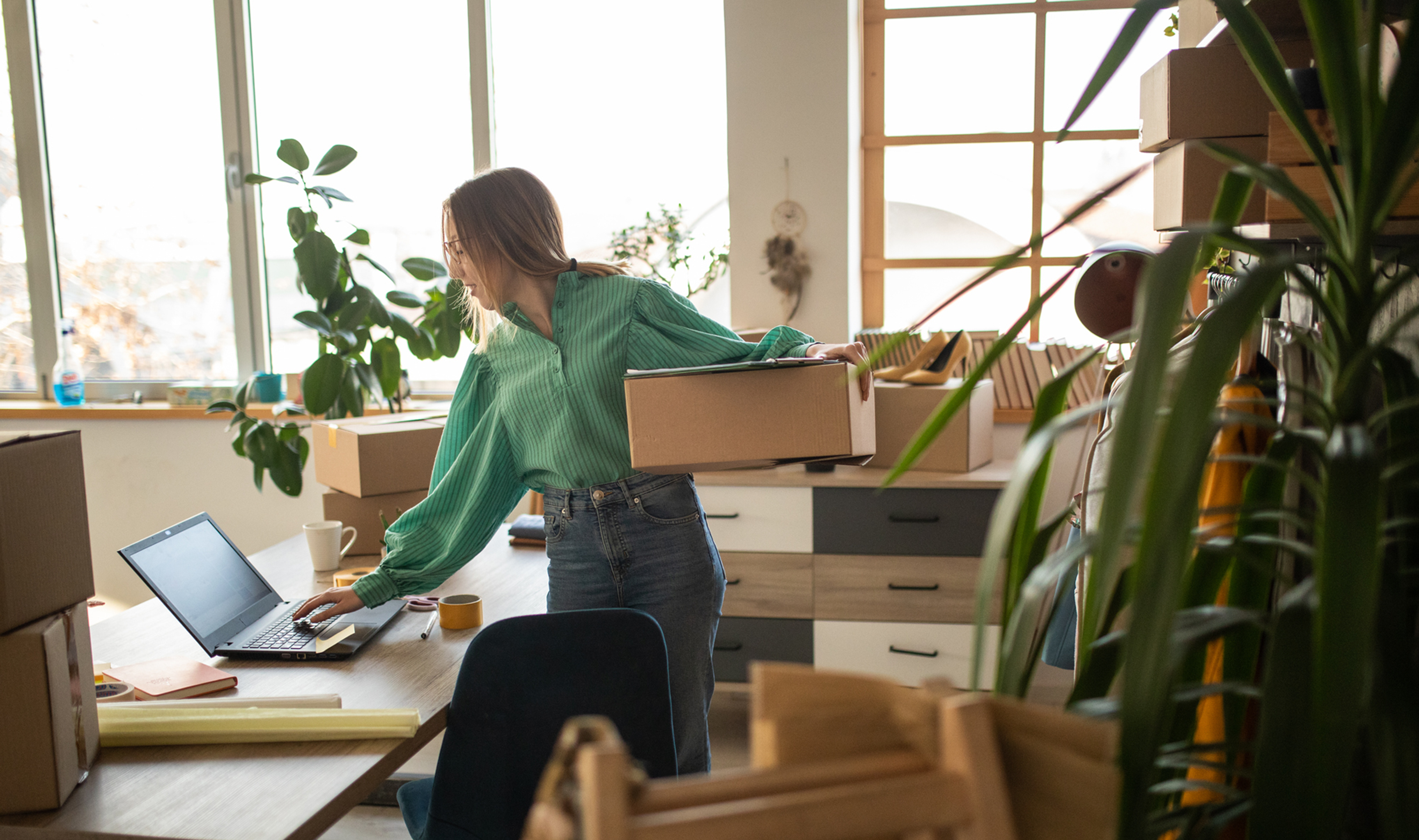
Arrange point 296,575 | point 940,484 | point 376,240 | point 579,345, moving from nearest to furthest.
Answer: point 579,345 < point 296,575 < point 940,484 < point 376,240

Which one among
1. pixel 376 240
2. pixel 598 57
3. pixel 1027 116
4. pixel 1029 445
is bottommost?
pixel 1029 445

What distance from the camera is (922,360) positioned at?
3021 millimetres

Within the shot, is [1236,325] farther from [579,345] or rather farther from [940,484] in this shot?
[940,484]

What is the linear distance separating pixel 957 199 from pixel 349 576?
248cm

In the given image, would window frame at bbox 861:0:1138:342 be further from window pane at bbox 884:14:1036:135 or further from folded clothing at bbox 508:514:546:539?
folded clothing at bbox 508:514:546:539

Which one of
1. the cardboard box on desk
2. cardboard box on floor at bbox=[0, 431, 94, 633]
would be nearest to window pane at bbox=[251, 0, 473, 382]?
the cardboard box on desk

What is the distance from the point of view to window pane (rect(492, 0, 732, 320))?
362cm

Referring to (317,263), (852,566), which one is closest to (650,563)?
(852,566)

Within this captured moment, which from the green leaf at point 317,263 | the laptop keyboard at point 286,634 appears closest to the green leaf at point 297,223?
the green leaf at point 317,263

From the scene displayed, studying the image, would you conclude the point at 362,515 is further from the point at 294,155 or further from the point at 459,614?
the point at 294,155

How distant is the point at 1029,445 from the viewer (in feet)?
1.90

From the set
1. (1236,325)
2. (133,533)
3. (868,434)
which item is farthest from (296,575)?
(133,533)

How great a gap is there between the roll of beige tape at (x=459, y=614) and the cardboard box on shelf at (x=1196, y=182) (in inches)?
49.0

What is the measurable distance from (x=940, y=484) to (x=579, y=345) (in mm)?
1444
